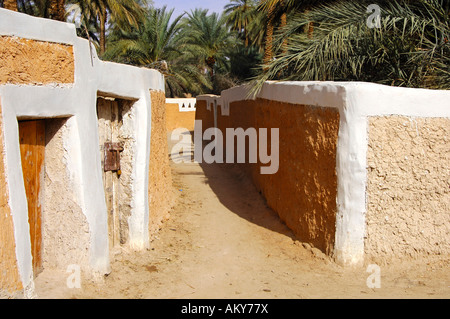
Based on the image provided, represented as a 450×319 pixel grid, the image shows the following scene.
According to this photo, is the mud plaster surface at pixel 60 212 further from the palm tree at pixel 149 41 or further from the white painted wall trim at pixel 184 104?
the white painted wall trim at pixel 184 104

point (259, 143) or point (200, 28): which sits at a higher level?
point (200, 28)

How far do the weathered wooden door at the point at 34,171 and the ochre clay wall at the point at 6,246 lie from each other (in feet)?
2.20

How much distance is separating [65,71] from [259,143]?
5053mm

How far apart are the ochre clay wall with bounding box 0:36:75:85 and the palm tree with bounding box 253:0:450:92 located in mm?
4213

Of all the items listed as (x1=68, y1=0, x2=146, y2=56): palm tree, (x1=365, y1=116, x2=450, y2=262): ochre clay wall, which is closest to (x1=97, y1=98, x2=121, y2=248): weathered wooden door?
(x1=365, y1=116, x2=450, y2=262): ochre clay wall

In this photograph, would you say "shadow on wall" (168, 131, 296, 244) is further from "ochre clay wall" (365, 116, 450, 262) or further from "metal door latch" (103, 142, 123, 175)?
"metal door latch" (103, 142, 123, 175)

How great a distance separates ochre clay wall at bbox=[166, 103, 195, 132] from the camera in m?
21.4

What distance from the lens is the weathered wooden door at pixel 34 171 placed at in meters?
4.23

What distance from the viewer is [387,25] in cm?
754

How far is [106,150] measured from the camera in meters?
5.73

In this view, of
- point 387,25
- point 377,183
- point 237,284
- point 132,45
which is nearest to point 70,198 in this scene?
point 237,284

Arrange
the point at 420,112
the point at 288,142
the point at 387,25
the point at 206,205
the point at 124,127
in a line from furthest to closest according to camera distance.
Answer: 1. the point at 206,205
2. the point at 387,25
3. the point at 288,142
4. the point at 124,127
5. the point at 420,112

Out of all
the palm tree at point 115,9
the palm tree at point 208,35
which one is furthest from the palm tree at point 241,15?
the palm tree at point 115,9

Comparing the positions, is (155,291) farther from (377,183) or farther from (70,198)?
(377,183)
